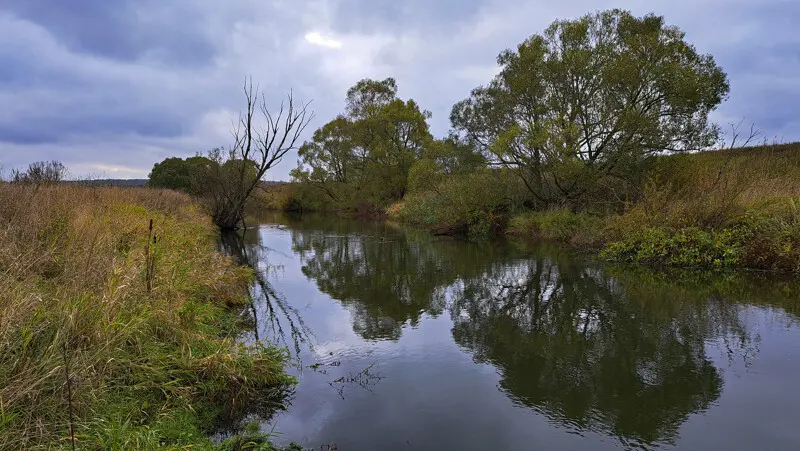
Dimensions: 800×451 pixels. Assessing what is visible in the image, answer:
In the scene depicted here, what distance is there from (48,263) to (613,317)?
7.71 metres

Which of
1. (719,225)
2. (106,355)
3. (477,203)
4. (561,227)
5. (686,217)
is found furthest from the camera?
(477,203)

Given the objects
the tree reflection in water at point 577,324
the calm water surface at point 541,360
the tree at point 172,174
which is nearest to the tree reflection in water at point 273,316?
the calm water surface at point 541,360

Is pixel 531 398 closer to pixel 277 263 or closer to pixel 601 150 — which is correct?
pixel 277 263

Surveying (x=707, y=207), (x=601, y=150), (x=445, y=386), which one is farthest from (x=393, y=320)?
(x=601, y=150)

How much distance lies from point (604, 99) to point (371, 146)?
785 inches

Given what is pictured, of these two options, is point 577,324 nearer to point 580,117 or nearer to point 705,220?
point 705,220

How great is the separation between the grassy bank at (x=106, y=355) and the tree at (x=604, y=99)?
14.8m

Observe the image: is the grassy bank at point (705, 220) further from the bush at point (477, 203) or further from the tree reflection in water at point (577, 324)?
the bush at point (477, 203)

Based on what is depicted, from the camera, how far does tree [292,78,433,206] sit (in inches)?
1307

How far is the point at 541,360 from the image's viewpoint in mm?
5309

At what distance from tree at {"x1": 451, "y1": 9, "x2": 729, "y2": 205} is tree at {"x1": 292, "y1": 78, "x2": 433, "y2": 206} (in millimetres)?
13796

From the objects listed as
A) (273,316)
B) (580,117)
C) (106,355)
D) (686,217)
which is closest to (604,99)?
Result: (580,117)

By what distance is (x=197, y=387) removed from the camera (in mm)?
3924

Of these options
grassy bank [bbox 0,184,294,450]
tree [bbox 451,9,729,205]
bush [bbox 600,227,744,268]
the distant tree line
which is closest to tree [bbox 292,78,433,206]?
the distant tree line
